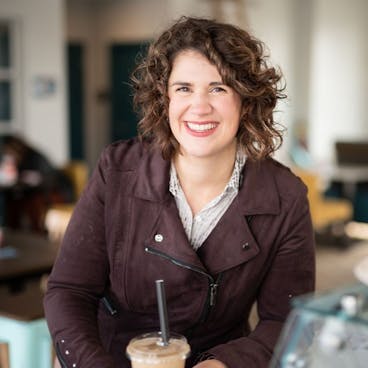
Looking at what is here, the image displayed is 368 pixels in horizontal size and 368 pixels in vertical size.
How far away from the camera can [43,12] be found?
951 centimetres

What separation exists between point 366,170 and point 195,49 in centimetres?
778

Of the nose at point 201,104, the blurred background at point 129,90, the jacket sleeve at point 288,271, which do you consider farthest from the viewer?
the blurred background at point 129,90

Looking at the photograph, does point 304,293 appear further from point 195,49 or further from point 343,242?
point 343,242

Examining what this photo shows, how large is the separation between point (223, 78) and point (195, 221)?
1.34 ft

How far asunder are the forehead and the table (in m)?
2.32

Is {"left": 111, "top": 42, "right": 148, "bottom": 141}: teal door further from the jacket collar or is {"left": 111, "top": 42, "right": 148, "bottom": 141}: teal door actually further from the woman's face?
the woman's face

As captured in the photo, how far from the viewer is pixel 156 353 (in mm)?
1596

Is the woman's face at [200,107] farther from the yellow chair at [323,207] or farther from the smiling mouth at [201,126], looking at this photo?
the yellow chair at [323,207]

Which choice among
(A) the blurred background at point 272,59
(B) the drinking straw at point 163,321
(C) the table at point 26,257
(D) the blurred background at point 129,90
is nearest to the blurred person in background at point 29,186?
(D) the blurred background at point 129,90

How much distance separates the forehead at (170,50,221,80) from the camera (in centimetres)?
199

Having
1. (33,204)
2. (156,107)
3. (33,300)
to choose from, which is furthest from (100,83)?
(156,107)

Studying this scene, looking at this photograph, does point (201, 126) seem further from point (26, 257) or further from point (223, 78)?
point (26, 257)

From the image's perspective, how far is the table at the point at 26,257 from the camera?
13.4ft

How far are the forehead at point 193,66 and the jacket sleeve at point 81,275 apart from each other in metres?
0.37
